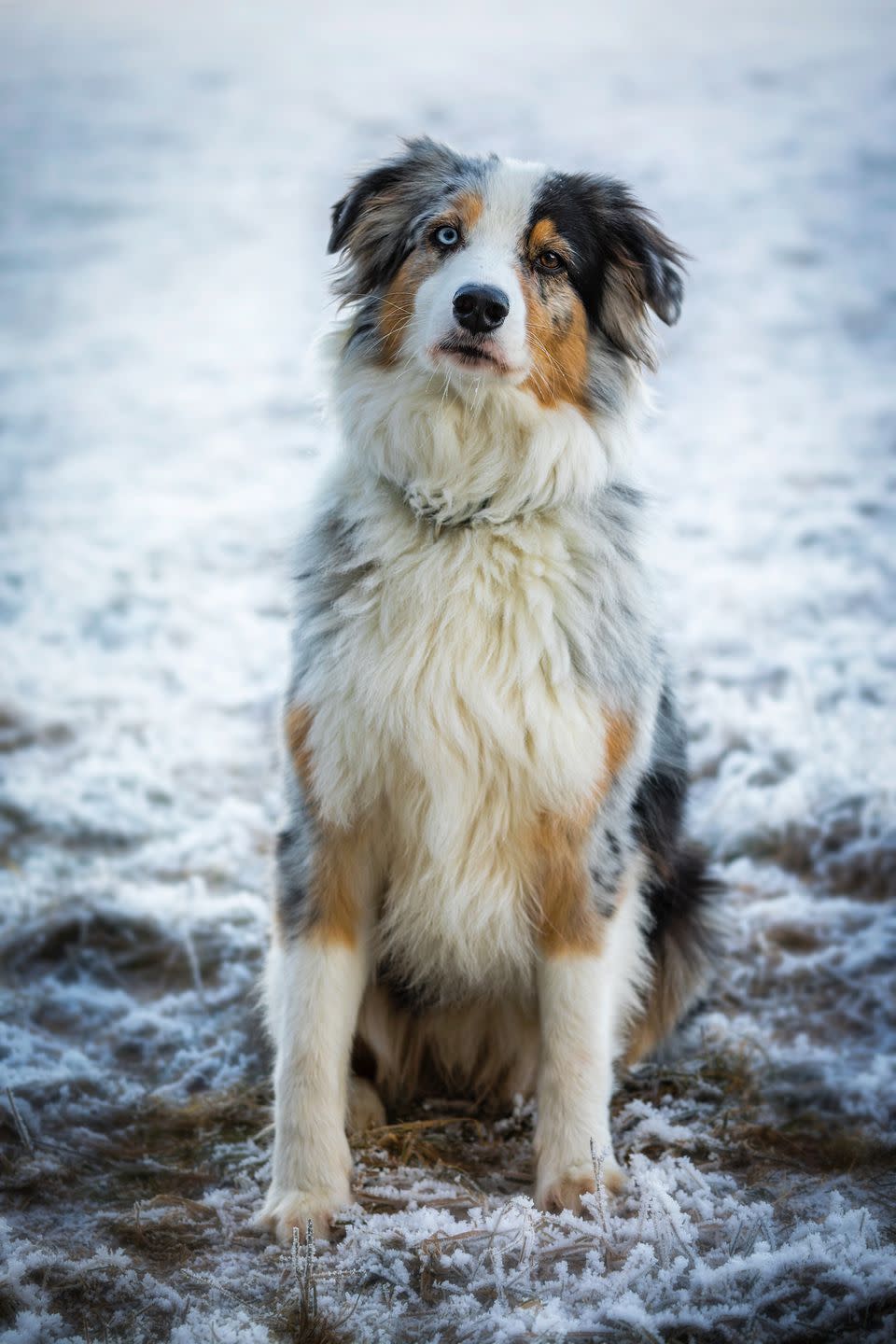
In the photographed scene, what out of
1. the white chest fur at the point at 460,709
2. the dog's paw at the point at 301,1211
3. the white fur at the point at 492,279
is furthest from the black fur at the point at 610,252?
the dog's paw at the point at 301,1211

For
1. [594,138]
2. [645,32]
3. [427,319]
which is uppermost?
[645,32]

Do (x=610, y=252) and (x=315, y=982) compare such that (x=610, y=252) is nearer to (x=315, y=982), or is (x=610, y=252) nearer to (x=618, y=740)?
(x=618, y=740)

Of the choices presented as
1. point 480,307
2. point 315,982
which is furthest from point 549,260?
point 315,982

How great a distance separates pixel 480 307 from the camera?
2.60 metres

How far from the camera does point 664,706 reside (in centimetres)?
320

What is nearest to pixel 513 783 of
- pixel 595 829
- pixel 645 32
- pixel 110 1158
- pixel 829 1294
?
pixel 595 829

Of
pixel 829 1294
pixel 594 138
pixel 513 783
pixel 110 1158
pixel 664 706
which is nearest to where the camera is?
pixel 829 1294

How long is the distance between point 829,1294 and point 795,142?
11.3 meters

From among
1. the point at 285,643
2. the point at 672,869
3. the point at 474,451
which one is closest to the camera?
the point at 474,451

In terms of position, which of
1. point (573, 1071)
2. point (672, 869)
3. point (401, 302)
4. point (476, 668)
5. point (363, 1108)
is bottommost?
point (363, 1108)

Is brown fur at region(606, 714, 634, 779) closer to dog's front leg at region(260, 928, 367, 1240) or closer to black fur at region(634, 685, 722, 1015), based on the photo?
black fur at region(634, 685, 722, 1015)

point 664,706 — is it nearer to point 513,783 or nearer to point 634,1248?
point 513,783

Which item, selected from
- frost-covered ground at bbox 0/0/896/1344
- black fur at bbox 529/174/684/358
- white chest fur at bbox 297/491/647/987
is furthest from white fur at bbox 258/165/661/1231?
frost-covered ground at bbox 0/0/896/1344

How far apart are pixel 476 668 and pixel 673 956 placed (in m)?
1.17
